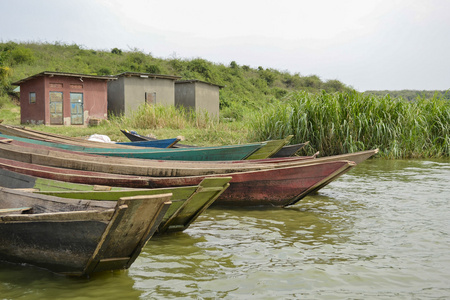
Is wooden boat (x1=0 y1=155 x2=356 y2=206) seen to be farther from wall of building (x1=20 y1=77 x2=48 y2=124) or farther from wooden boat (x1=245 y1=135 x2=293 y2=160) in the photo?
wall of building (x1=20 y1=77 x2=48 y2=124)

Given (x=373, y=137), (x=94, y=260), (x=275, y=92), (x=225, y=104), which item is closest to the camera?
(x=94, y=260)

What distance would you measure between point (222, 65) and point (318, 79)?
38.7 feet

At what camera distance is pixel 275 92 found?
4109 centimetres

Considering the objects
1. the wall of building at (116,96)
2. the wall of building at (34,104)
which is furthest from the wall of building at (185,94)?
the wall of building at (34,104)

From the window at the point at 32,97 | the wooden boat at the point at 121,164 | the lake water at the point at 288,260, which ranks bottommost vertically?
the lake water at the point at 288,260

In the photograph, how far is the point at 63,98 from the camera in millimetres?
20109

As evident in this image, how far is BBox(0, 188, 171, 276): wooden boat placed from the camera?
8.67 feet

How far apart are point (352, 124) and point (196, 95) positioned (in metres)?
14.1

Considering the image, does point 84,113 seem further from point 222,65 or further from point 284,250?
point 222,65

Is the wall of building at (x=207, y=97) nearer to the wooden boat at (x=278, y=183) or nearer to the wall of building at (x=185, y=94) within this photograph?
the wall of building at (x=185, y=94)

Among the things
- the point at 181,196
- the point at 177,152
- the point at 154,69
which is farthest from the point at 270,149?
the point at 154,69

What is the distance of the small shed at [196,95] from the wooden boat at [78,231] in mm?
19726

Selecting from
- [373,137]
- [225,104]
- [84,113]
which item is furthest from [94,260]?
[225,104]

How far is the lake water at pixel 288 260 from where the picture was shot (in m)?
2.96
